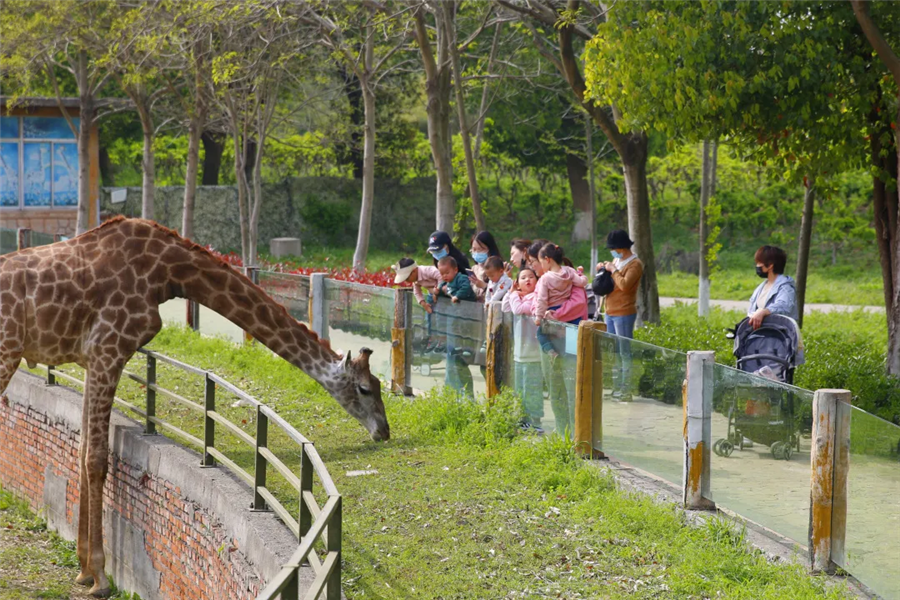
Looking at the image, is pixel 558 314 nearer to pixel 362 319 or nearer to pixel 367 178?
pixel 362 319

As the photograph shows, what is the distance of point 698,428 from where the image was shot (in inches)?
299

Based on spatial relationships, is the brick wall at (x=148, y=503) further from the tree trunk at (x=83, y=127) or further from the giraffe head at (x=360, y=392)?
the tree trunk at (x=83, y=127)

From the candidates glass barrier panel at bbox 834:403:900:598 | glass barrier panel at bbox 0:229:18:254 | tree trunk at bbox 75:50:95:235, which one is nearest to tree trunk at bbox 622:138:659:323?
glass barrier panel at bbox 834:403:900:598

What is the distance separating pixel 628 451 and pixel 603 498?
0.97 meters

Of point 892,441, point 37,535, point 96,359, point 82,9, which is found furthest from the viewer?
point 82,9

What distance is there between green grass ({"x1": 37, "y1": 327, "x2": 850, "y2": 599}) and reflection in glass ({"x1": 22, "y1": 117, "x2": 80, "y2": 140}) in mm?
22664

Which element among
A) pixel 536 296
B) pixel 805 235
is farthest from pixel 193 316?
pixel 805 235

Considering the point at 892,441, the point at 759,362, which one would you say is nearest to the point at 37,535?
the point at 759,362

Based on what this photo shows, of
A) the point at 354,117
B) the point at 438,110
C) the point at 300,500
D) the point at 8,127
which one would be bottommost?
the point at 300,500

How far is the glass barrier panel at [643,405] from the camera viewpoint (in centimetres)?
801

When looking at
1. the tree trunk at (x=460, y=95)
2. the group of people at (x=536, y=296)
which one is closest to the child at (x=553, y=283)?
the group of people at (x=536, y=296)

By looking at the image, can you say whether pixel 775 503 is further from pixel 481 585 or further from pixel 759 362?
pixel 759 362

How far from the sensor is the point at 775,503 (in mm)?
7016

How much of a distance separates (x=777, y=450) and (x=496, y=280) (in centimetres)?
485
